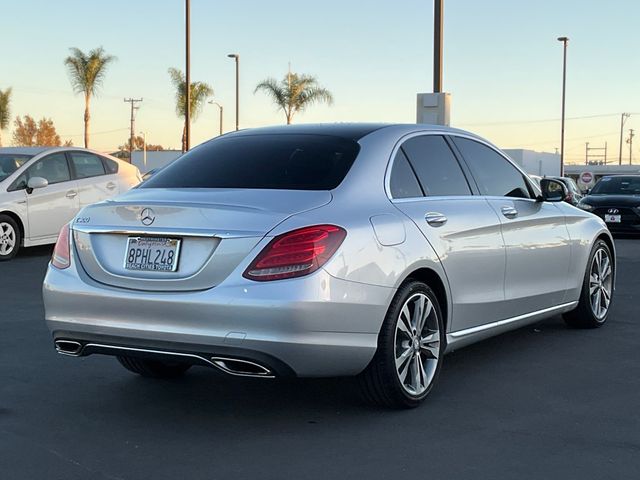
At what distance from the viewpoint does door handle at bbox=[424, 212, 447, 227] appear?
5.07 m

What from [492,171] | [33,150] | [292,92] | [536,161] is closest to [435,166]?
[492,171]

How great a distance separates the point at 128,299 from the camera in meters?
4.39

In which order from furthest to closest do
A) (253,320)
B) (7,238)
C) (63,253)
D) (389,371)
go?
(7,238) → (63,253) → (389,371) → (253,320)

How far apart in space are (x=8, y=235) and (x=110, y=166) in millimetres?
2294

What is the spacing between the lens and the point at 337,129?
17.8ft

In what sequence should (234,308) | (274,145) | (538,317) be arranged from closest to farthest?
1. (234,308)
2. (274,145)
3. (538,317)

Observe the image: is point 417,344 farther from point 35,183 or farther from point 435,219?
point 35,183

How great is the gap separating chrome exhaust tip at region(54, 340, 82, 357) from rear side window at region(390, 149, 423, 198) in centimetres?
188

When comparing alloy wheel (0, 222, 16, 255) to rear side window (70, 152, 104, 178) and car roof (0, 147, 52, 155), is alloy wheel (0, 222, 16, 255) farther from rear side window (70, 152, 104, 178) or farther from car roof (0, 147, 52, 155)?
rear side window (70, 152, 104, 178)

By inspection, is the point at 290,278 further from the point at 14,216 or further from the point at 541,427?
the point at 14,216

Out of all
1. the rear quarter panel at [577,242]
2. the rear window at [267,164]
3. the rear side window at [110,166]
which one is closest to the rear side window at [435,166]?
the rear window at [267,164]

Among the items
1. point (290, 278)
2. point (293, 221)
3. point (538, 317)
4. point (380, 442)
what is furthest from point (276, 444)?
point (538, 317)

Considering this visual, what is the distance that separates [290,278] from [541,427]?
60.6 inches

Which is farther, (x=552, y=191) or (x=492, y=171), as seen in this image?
(x=552, y=191)
